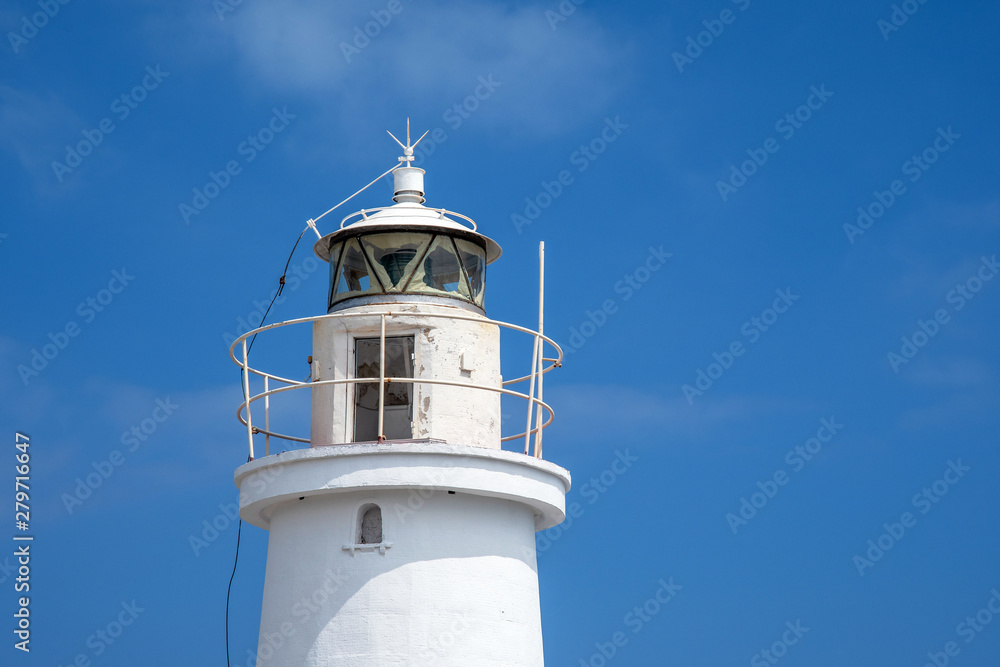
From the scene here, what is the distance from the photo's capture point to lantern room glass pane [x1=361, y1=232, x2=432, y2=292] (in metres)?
16.6

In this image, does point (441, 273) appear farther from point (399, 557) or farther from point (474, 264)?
point (399, 557)

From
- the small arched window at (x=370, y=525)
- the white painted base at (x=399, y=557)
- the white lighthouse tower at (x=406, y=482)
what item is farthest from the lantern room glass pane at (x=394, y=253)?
the small arched window at (x=370, y=525)

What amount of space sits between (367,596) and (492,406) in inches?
105

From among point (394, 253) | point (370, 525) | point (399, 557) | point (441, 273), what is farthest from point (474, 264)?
point (399, 557)

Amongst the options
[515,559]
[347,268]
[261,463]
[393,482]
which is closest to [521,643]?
[515,559]

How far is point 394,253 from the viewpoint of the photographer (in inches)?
656

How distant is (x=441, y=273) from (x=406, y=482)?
105 inches

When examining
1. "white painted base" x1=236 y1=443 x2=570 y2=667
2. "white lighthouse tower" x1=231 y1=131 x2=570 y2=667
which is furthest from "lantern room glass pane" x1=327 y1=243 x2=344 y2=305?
"white painted base" x1=236 y1=443 x2=570 y2=667

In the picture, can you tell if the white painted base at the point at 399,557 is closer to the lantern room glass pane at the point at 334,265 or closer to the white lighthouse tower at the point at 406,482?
the white lighthouse tower at the point at 406,482

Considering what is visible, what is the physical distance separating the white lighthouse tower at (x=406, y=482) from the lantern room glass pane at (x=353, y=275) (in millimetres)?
16

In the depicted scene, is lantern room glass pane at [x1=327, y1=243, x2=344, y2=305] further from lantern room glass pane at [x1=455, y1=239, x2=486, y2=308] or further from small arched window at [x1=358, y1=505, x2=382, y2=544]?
small arched window at [x1=358, y1=505, x2=382, y2=544]

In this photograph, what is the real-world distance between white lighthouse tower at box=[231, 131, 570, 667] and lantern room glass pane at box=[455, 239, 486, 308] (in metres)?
0.02

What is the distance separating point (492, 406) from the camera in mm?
16688

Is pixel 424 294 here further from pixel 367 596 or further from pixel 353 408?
pixel 367 596
